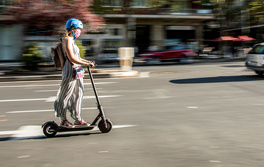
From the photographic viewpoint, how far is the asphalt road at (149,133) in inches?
155

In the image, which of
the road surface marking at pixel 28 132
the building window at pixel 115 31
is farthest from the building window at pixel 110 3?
the road surface marking at pixel 28 132

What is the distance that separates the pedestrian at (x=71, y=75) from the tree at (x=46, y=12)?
390 inches

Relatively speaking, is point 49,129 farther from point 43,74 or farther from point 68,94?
point 43,74

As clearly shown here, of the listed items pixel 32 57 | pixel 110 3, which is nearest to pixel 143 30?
pixel 110 3

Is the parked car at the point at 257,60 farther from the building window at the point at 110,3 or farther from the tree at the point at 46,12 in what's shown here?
the building window at the point at 110,3

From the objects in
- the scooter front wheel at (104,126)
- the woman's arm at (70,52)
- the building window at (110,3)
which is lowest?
the scooter front wheel at (104,126)

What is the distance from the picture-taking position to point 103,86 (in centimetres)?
1102

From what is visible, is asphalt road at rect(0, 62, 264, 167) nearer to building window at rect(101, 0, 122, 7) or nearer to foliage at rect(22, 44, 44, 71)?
foliage at rect(22, 44, 44, 71)

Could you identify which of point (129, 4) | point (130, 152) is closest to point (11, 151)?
point (130, 152)

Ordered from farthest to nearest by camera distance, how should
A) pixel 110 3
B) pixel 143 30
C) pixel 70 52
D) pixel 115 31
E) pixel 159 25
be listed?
pixel 159 25 < pixel 143 30 < pixel 115 31 < pixel 110 3 < pixel 70 52

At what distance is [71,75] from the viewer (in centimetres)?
476

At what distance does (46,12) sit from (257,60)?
29.0ft

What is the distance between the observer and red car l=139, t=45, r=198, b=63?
22.3 metres

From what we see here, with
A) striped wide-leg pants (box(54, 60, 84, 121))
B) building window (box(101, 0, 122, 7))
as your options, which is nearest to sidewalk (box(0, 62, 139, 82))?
striped wide-leg pants (box(54, 60, 84, 121))
